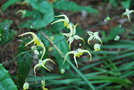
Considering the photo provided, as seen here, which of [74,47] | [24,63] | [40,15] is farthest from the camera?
[74,47]

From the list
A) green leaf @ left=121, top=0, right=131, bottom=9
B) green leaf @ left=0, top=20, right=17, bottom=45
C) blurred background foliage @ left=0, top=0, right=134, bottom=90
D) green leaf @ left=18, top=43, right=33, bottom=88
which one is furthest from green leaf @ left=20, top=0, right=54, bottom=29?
green leaf @ left=121, top=0, right=131, bottom=9

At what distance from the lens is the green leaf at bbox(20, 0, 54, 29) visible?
5.42 feet

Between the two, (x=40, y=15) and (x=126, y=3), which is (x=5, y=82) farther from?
(x=126, y=3)


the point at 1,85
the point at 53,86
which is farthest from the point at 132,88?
the point at 1,85

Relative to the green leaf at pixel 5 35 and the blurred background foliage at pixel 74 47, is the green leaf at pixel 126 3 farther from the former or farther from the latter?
the green leaf at pixel 5 35

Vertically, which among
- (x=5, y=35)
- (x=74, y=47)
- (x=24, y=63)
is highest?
(x=74, y=47)

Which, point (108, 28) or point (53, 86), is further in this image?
point (108, 28)

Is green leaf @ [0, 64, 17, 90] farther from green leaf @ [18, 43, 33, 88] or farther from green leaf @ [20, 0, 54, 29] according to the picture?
green leaf @ [20, 0, 54, 29]

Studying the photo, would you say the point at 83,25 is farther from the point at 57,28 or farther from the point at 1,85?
the point at 1,85

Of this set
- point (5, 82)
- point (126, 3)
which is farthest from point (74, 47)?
point (5, 82)

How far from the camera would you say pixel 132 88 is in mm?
2291

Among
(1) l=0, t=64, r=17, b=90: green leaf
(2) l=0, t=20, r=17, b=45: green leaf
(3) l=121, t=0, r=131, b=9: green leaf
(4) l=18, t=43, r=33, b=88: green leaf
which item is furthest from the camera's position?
(3) l=121, t=0, r=131, b=9: green leaf

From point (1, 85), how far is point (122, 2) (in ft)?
5.91

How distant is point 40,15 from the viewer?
1776 millimetres
